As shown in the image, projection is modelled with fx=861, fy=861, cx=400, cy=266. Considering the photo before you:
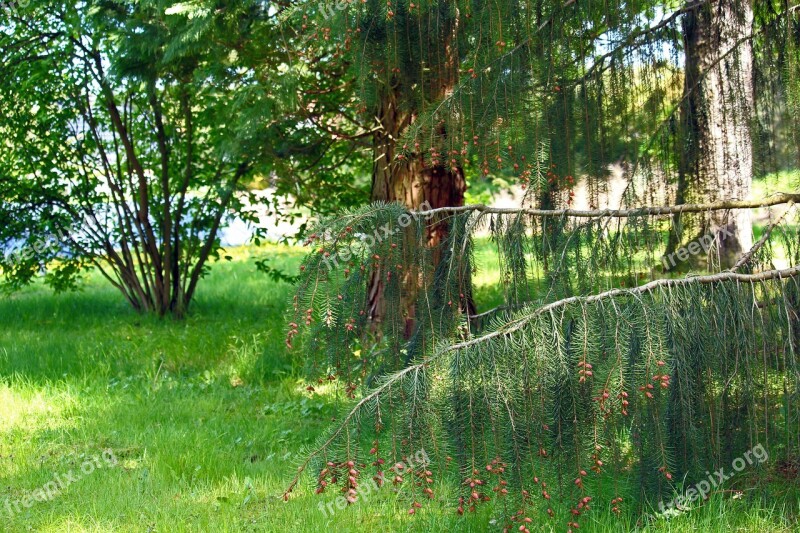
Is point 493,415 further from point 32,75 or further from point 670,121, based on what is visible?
point 32,75

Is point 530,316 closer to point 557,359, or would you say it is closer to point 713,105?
point 557,359

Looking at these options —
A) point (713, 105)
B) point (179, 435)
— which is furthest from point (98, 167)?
point (713, 105)

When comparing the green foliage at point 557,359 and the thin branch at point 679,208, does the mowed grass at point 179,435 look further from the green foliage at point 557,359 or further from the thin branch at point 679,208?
the thin branch at point 679,208

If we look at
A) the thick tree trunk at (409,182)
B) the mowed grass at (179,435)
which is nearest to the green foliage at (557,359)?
the mowed grass at (179,435)

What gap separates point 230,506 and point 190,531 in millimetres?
344

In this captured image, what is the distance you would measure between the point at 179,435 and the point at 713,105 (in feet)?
11.4

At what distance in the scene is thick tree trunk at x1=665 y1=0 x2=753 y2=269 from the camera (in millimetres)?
3906

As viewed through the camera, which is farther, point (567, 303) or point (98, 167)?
point (98, 167)

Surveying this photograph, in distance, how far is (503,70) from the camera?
12.2ft

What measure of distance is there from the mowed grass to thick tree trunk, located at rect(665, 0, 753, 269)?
143 centimetres

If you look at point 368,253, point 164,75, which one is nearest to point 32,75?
point 164,75

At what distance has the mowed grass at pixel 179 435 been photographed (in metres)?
3.86

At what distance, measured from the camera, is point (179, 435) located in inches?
202

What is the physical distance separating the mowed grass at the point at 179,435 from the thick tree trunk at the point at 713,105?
1.43 meters
